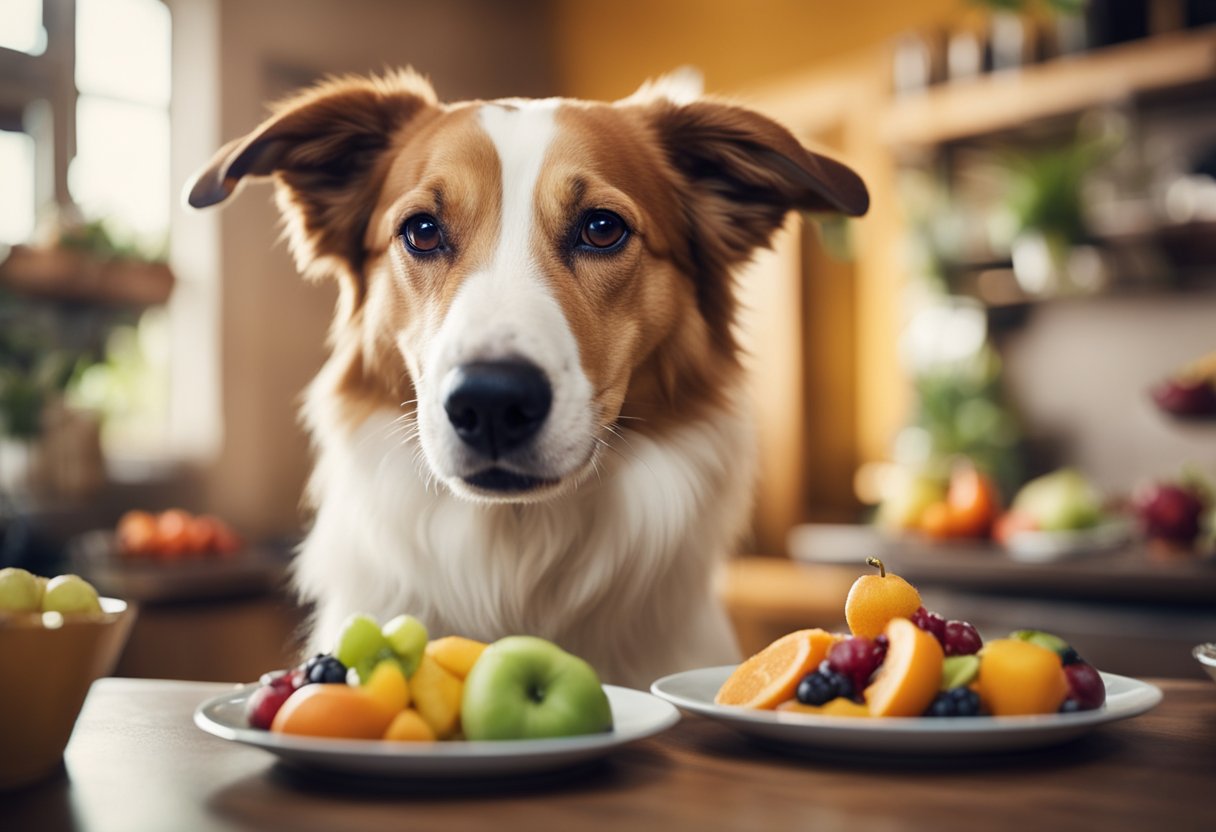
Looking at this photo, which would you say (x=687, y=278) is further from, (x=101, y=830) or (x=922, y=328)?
(x=922, y=328)

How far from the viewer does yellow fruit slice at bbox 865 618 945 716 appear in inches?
34.2

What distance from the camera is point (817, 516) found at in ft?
18.3

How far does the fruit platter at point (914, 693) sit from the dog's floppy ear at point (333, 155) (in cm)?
101

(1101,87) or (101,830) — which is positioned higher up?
(1101,87)

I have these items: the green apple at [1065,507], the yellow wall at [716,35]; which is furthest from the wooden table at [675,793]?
the yellow wall at [716,35]

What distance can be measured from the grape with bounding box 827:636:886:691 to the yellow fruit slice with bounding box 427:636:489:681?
0.92 ft

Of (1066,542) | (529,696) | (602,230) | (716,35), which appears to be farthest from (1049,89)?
(529,696)

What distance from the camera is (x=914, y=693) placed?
2.86ft

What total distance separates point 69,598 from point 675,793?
0.49 metres

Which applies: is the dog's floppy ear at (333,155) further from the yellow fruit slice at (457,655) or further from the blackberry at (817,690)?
the blackberry at (817,690)

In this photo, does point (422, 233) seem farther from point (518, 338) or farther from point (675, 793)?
point (675, 793)

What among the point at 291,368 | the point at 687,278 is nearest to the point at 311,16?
the point at 291,368

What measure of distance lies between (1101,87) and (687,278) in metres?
2.92

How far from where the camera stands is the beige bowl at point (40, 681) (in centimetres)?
84
